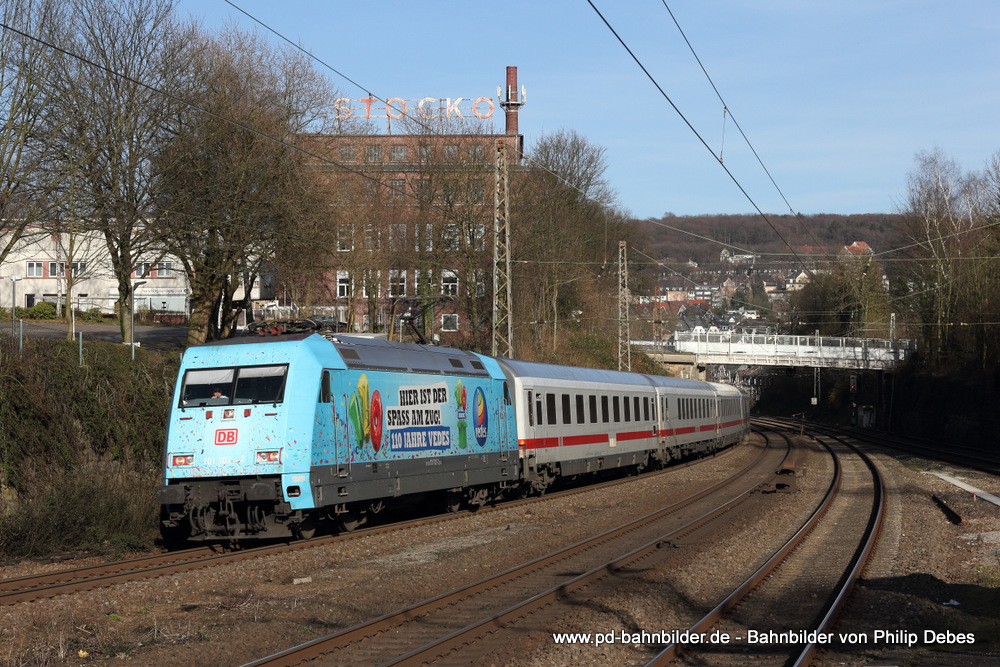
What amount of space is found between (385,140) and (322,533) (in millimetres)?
35979

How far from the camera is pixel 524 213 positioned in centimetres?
4866

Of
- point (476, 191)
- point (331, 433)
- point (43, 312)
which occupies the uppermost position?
point (476, 191)

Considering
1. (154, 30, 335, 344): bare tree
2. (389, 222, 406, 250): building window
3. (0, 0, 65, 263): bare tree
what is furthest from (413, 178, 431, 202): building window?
(0, 0, 65, 263): bare tree

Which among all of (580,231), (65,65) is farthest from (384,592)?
(580,231)

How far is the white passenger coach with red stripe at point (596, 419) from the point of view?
75.7 ft

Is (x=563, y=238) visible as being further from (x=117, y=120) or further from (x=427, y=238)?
(x=117, y=120)

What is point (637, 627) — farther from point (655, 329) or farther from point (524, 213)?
point (655, 329)

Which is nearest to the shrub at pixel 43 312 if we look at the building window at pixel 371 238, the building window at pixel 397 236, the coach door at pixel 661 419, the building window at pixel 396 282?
the building window at pixel 371 238

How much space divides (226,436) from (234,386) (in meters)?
0.77

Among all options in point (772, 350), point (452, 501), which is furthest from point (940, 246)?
point (452, 501)

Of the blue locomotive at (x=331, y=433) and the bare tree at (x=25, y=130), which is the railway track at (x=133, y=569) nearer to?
the blue locomotive at (x=331, y=433)

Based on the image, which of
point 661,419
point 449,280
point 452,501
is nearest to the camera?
point 452,501

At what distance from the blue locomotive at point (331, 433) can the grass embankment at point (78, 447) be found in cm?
102

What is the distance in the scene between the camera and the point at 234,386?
14.9 metres
